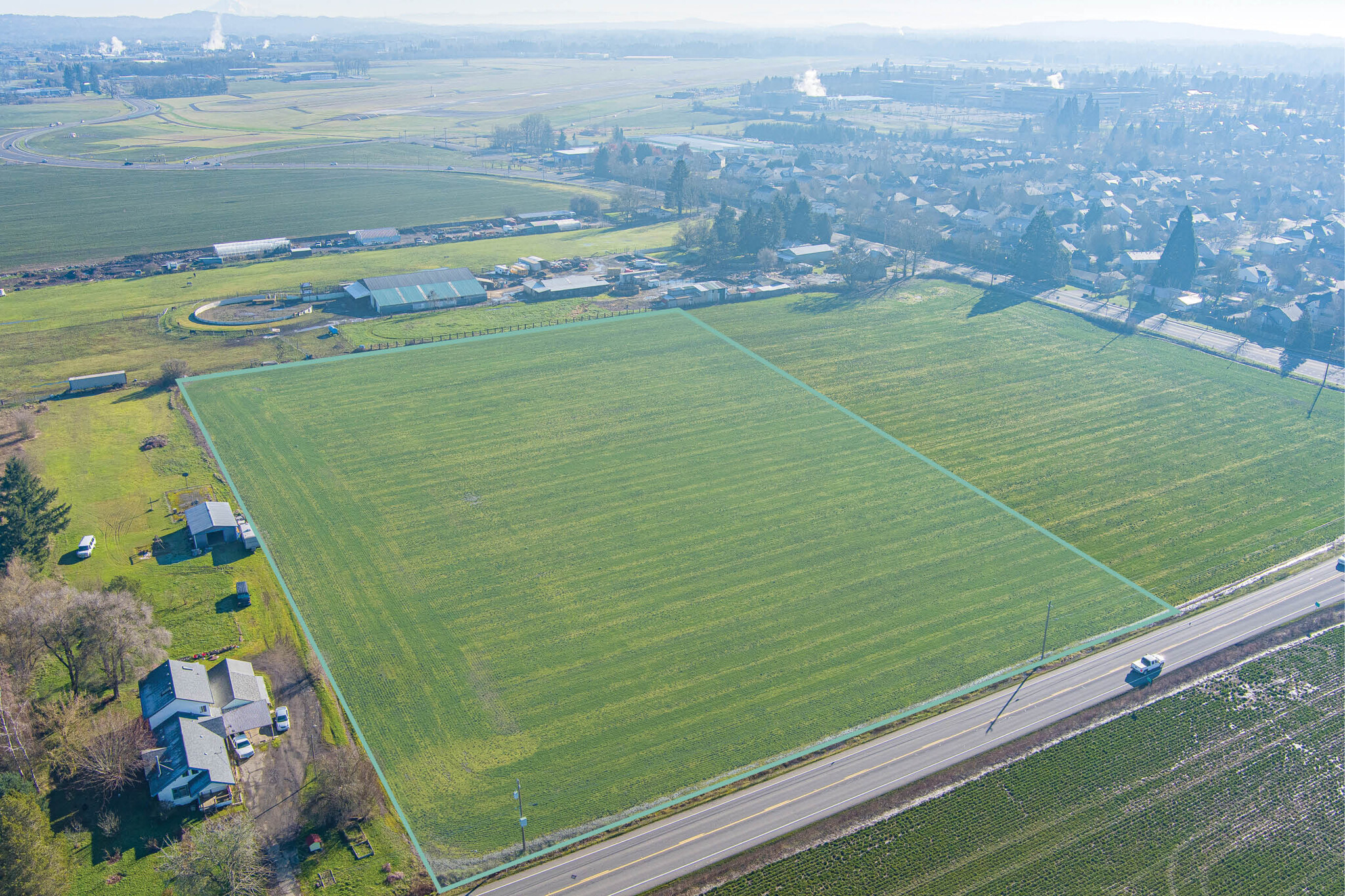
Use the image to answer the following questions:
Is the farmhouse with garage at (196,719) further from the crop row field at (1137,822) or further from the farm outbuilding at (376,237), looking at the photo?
the farm outbuilding at (376,237)

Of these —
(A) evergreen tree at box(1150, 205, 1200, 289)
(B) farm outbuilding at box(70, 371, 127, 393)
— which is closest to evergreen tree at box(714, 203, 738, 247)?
(A) evergreen tree at box(1150, 205, 1200, 289)

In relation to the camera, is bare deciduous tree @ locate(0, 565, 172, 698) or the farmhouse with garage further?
bare deciduous tree @ locate(0, 565, 172, 698)

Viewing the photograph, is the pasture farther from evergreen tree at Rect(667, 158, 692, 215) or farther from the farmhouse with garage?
the farmhouse with garage

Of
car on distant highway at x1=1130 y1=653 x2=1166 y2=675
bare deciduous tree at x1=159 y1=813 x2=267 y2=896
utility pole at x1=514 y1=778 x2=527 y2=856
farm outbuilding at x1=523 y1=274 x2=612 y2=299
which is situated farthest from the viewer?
farm outbuilding at x1=523 y1=274 x2=612 y2=299

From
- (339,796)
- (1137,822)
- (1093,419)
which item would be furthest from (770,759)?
(1093,419)

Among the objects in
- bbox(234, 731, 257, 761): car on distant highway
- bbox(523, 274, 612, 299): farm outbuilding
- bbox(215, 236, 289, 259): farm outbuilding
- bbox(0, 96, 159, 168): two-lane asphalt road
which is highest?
bbox(0, 96, 159, 168): two-lane asphalt road

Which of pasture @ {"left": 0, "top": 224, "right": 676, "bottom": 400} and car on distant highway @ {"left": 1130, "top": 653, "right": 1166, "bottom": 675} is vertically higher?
pasture @ {"left": 0, "top": 224, "right": 676, "bottom": 400}

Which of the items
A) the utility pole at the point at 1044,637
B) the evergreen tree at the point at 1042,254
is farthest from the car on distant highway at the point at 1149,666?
the evergreen tree at the point at 1042,254

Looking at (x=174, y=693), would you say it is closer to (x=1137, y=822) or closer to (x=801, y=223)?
(x=1137, y=822)
